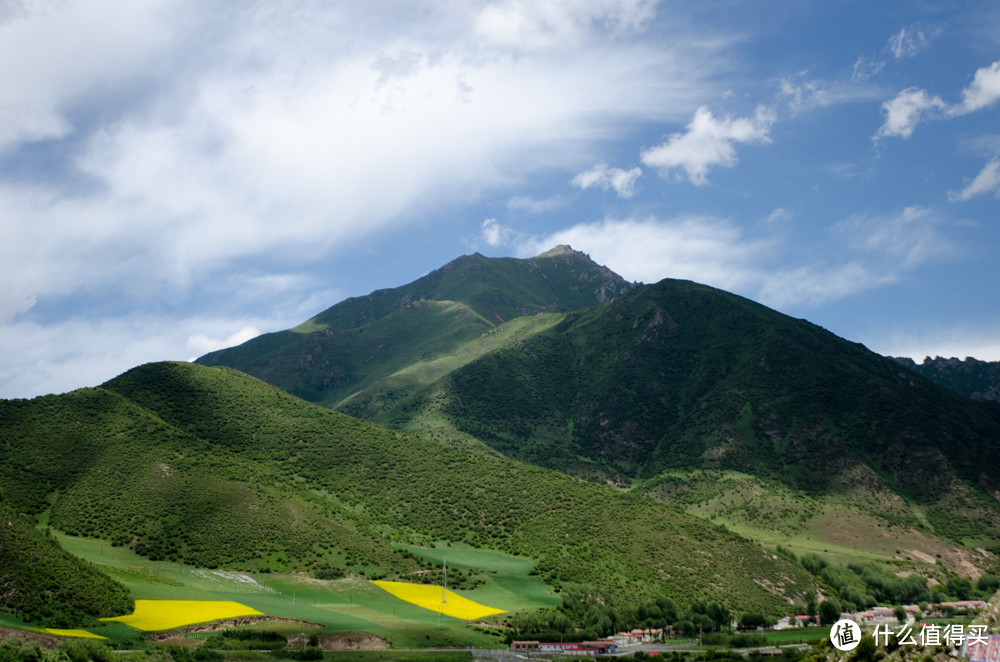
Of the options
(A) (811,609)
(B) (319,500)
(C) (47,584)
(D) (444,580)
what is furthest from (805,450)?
(C) (47,584)

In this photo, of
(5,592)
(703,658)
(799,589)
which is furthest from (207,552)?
(799,589)

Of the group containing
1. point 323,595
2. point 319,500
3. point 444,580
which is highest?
point 319,500

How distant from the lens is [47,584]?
2179 inches

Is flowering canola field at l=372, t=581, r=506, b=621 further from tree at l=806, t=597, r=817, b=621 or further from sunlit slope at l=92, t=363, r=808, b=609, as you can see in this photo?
tree at l=806, t=597, r=817, b=621

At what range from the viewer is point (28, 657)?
40.2 meters

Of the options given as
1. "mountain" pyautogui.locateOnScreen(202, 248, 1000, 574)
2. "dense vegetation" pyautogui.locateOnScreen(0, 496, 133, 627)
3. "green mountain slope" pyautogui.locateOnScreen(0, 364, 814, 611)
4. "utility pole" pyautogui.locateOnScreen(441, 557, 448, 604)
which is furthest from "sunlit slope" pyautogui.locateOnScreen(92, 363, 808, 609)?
"dense vegetation" pyautogui.locateOnScreen(0, 496, 133, 627)

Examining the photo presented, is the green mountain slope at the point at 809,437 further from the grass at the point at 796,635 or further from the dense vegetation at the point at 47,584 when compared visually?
the dense vegetation at the point at 47,584

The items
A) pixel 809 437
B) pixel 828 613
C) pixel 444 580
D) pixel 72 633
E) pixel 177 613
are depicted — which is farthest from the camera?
pixel 809 437

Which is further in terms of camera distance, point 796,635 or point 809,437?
point 809,437

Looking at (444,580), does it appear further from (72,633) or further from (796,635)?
(796,635)

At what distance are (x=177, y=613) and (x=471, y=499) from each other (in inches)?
2215

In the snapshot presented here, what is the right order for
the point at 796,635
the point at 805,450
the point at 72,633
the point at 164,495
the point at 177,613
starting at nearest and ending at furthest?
the point at 72,633, the point at 177,613, the point at 796,635, the point at 164,495, the point at 805,450

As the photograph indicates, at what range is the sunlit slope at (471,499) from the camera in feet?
300

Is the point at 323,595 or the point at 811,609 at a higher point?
the point at 323,595
